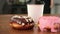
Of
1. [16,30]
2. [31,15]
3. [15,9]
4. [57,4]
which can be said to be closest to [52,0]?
[57,4]

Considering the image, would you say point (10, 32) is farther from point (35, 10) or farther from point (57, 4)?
point (57, 4)

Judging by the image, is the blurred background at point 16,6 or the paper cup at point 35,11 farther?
the blurred background at point 16,6

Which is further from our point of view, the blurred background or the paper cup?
the blurred background

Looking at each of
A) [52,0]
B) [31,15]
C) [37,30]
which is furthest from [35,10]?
[52,0]

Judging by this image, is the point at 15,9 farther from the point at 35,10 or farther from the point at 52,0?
the point at 35,10

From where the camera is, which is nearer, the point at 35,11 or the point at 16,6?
the point at 35,11

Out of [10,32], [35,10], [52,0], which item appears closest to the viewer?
[10,32]

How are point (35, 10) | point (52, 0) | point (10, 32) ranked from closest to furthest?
1. point (10, 32)
2. point (35, 10)
3. point (52, 0)

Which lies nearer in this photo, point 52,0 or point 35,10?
point 35,10

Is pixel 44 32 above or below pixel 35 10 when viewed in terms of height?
below
